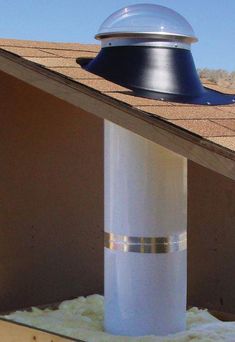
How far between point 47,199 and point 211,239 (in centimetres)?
162

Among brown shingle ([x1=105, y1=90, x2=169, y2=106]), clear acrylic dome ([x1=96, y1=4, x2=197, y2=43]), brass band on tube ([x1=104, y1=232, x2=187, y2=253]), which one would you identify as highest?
clear acrylic dome ([x1=96, y1=4, x2=197, y2=43])

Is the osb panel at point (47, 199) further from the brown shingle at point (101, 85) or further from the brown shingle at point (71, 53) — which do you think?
the brown shingle at point (101, 85)

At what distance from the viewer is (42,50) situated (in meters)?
6.54

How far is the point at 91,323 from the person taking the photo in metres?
6.38

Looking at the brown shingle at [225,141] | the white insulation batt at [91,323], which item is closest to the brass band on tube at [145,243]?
the white insulation batt at [91,323]

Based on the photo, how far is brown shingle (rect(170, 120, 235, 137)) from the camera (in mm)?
4840

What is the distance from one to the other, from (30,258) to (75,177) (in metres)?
0.87

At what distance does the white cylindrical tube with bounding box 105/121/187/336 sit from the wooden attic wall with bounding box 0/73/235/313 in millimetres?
1242

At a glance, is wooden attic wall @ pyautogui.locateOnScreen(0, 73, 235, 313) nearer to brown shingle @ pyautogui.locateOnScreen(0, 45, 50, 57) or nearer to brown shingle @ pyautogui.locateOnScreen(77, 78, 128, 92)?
brown shingle @ pyautogui.locateOnScreen(0, 45, 50, 57)

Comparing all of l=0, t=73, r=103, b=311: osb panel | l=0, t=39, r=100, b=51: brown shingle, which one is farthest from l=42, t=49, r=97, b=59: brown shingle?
l=0, t=73, r=103, b=311: osb panel

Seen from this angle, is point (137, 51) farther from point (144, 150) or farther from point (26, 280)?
point (26, 280)

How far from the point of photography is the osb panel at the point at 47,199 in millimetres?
6941

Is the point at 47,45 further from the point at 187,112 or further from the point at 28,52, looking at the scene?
the point at 187,112

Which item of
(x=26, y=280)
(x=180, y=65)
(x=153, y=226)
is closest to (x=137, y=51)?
(x=180, y=65)
